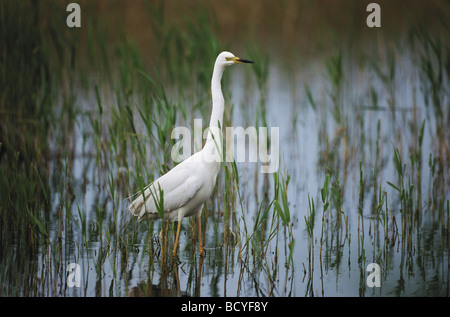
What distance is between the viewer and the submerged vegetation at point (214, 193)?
4922mm

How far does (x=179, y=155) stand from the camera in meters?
6.60

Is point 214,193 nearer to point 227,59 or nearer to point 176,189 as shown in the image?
point 176,189

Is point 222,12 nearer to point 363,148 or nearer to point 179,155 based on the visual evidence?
point 363,148

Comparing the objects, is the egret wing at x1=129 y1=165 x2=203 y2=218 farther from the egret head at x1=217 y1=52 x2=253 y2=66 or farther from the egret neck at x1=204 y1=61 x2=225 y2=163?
the egret head at x1=217 y1=52 x2=253 y2=66

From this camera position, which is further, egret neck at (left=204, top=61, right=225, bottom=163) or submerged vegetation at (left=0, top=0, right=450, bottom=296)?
egret neck at (left=204, top=61, right=225, bottom=163)

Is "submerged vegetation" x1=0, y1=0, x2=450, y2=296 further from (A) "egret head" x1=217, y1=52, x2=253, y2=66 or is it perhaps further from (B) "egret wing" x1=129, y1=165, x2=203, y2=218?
(A) "egret head" x1=217, y1=52, x2=253, y2=66

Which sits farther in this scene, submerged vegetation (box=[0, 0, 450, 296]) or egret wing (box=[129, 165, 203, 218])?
egret wing (box=[129, 165, 203, 218])

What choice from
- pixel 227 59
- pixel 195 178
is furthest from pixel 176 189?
pixel 227 59

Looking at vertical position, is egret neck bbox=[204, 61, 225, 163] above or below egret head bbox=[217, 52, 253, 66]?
below

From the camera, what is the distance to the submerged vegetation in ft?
16.1

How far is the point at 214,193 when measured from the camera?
6.97m

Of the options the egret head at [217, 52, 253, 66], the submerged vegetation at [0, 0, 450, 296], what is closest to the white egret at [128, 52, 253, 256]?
the egret head at [217, 52, 253, 66]

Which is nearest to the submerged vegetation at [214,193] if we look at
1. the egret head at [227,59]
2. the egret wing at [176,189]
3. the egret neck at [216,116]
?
the egret neck at [216,116]
